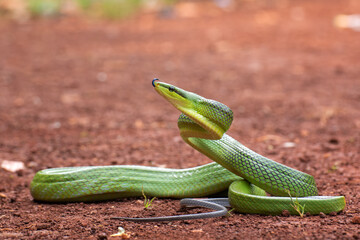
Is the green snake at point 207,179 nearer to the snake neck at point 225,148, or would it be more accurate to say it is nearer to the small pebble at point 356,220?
the snake neck at point 225,148

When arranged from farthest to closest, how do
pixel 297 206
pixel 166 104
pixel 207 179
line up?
pixel 166 104
pixel 207 179
pixel 297 206

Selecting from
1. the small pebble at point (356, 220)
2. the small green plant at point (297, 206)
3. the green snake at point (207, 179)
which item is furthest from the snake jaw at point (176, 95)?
the small pebble at point (356, 220)

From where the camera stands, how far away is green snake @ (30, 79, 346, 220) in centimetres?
338

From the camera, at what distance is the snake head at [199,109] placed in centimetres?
338

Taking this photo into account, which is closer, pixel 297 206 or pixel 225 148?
pixel 297 206

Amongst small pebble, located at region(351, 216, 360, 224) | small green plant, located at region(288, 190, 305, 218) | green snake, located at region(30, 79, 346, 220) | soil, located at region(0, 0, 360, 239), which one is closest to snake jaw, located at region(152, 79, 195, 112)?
green snake, located at region(30, 79, 346, 220)

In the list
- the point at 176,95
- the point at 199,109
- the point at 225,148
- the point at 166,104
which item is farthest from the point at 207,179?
the point at 166,104

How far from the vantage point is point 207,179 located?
12.9 feet

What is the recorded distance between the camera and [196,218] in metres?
3.41

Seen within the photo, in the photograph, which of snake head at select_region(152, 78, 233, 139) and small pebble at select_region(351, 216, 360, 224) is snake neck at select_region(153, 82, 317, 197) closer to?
snake head at select_region(152, 78, 233, 139)

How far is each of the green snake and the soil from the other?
0.34 feet

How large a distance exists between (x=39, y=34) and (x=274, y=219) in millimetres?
11769

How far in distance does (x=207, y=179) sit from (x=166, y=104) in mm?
4106

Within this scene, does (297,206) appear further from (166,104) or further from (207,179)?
(166,104)
